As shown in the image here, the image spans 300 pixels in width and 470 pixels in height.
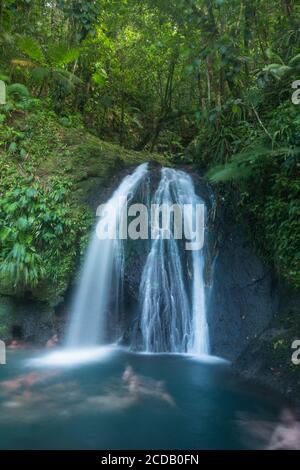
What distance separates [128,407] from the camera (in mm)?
4344

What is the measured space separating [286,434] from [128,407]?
156 centimetres

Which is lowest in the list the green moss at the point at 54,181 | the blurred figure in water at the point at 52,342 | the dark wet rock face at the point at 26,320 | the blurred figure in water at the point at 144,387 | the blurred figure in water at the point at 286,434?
the blurred figure in water at the point at 286,434

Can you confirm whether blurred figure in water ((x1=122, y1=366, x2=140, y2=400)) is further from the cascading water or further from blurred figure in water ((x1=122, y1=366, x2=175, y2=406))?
the cascading water

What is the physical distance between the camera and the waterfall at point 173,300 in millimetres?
6469

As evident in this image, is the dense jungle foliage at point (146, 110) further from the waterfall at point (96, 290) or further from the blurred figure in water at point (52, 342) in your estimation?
the blurred figure in water at point (52, 342)

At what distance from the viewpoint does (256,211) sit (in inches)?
245

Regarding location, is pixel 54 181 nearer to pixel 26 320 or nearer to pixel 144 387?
pixel 26 320

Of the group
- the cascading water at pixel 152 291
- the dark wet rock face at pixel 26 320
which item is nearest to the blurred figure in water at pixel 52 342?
the dark wet rock face at pixel 26 320

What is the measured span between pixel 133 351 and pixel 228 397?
2.10 metres

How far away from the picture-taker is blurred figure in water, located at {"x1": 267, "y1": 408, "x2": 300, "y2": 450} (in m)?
3.56

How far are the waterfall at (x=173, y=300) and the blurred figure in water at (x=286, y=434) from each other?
2.37 metres

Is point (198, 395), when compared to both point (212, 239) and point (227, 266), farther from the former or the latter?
point (212, 239)

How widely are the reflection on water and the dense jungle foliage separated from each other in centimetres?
172

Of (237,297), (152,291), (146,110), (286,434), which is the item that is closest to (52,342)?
(152,291)
